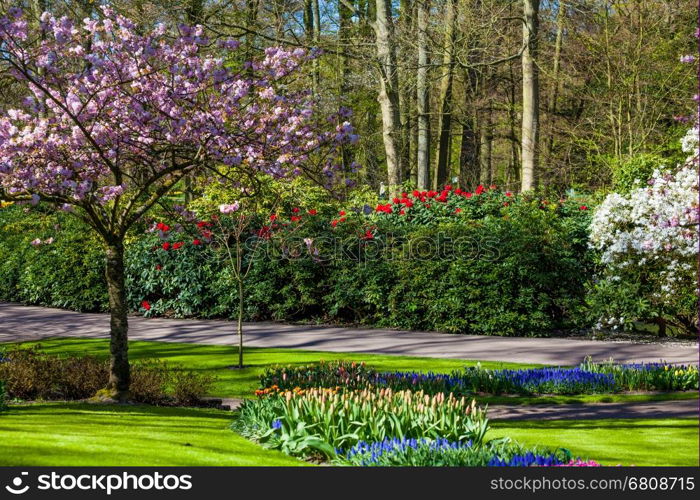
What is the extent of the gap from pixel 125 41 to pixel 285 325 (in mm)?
9196

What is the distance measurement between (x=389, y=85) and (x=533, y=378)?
12.0m

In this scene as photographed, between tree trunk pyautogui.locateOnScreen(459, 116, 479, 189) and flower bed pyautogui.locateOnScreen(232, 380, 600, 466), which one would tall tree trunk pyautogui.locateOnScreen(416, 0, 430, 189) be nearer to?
tree trunk pyautogui.locateOnScreen(459, 116, 479, 189)

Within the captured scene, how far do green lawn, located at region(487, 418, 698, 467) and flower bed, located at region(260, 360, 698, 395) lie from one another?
137cm

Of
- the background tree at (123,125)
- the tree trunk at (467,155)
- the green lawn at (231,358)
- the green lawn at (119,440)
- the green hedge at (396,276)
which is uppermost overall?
the tree trunk at (467,155)

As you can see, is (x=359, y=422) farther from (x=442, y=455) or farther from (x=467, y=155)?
(x=467, y=155)

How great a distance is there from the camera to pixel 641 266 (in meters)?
14.7

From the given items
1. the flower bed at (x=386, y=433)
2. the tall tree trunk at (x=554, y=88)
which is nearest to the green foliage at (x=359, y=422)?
the flower bed at (x=386, y=433)

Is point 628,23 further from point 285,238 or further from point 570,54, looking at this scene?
point 285,238

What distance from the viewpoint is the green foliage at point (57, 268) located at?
20422 mm

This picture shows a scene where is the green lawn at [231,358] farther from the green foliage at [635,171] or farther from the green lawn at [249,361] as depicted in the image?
the green foliage at [635,171]

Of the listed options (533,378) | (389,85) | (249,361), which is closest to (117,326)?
(249,361)

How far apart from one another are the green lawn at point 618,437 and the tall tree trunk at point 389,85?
12746mm

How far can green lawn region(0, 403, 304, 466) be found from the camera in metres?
5.69
